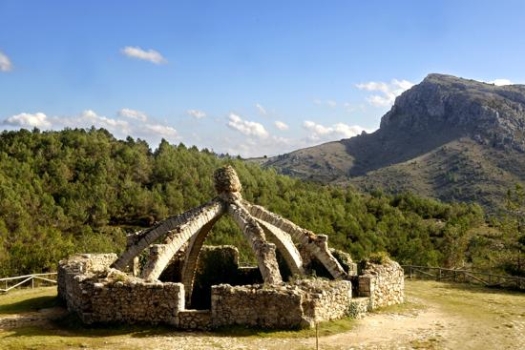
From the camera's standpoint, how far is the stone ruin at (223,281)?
16.2m

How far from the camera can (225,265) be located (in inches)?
994

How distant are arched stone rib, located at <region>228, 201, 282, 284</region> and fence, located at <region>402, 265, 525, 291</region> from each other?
545 inches

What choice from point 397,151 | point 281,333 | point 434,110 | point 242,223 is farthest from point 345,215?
point 434,110

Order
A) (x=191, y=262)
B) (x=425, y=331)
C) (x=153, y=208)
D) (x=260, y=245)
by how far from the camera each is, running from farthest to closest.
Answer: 1. (x=153, y=208)
2. (x=191, y=262)
3. (x=260, y=245)
4. (x=425, y=331)

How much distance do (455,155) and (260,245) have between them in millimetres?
141872

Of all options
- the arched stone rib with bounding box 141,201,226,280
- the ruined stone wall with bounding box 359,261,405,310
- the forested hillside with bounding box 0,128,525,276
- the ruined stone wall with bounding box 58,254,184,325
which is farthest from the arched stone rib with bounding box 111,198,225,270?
the forested hillside with bounding box 0,128,525,276

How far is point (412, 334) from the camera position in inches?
653

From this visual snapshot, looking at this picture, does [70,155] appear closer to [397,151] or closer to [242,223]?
[242,223]

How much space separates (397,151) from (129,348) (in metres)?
182

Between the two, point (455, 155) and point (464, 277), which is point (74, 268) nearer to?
point (464, 277)

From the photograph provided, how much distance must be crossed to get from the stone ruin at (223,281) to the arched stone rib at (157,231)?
0.04m

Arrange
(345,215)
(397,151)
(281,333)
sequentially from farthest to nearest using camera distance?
(397,151), (345,215), (281,333)

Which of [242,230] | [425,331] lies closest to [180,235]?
[242,230]

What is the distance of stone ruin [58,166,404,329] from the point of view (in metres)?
16.2
